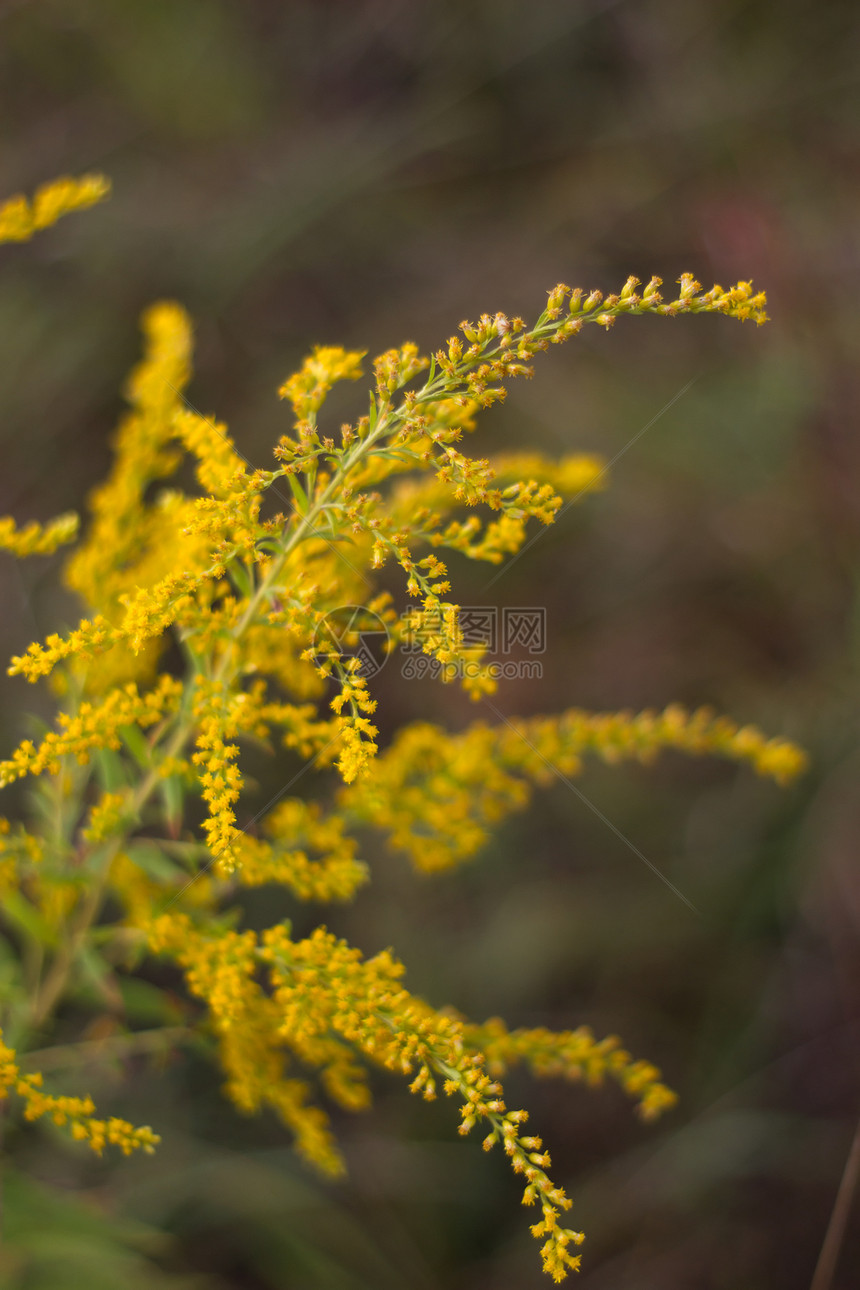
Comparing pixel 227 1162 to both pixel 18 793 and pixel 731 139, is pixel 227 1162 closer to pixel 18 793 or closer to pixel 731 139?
pixel 18 793

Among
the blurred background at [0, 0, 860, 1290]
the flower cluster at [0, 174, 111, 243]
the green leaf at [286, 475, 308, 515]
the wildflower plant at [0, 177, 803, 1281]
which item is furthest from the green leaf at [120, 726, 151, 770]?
the blurred background at [0, 0, 860, 1290]

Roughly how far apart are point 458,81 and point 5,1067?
228 inches

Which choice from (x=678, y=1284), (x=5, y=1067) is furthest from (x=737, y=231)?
(x=678, y=1284)

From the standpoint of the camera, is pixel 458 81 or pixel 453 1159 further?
pixel 458 81

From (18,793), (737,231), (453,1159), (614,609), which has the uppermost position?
(737,231)

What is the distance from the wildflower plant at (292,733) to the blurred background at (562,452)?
6.38ft

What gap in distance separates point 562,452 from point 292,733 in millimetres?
3274

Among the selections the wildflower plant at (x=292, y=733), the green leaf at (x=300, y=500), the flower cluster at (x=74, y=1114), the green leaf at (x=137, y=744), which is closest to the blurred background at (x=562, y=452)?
the wildflower plant at (x=292, y=733)

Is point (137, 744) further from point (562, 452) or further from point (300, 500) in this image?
point (562, 452)

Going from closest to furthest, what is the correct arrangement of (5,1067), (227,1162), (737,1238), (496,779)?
(5,1067) < (496,779) < (227,1162) < (737,1238)

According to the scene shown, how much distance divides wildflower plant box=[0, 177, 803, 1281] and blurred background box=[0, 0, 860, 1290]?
76.5 inches

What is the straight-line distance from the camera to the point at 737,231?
457cm

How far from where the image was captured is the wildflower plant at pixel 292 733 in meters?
1.66

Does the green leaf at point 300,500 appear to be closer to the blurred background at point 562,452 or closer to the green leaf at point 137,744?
the green leaf at point 137,744
